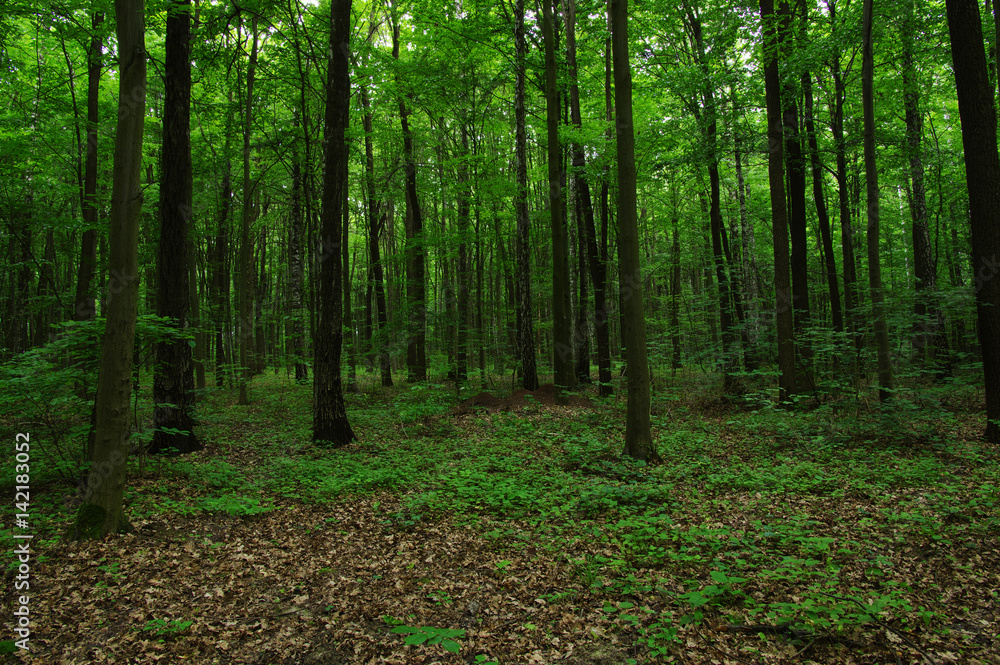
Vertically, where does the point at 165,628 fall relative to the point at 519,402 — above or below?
below

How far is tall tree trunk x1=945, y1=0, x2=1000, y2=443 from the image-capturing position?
7.34 metres

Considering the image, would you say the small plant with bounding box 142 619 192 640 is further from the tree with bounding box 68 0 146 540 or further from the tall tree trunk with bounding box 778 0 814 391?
the tall tree trunk with bounding box 778 0 814 391

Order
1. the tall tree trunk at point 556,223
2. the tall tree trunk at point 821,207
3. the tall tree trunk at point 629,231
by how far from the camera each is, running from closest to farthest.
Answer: the tall tree trunk at point 629,231 → the tall tree trunk at point 556,223 → the tall tree trunk at point 821,207

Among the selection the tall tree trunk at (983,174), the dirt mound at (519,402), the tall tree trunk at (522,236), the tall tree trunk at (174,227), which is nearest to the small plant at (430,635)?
the tall tree trunk at (174,227)

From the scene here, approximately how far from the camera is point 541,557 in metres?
4.70

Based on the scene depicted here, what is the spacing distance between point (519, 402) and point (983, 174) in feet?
32.2

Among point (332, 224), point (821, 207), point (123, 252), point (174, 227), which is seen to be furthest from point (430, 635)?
point (821, 207)

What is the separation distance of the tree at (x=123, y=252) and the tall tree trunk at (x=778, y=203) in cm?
1158

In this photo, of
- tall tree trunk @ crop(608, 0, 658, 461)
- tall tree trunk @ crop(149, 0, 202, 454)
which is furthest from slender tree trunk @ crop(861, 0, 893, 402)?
tall tree trunk @ crop(149, 0, 202, 454)

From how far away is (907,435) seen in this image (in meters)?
8.17

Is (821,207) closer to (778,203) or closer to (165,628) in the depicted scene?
(778,203)

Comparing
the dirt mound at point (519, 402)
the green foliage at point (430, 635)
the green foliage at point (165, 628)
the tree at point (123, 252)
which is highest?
the tree at point (123, 252)

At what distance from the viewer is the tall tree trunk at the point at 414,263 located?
15.7 meters

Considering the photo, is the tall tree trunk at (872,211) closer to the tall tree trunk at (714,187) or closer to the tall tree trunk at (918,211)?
the tall tree trunk at (714,187)
